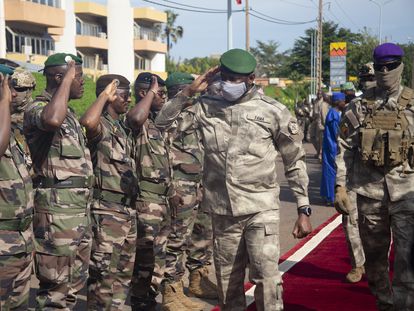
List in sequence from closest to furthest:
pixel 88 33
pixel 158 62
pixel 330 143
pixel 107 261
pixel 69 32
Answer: pixel 107 261, pixel 330 143, pixel 69 32, pixel 88 33, pixel 158 62

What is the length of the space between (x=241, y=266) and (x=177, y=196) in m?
1.22

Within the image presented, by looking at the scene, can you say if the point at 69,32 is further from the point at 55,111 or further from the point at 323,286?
the point at 55,111

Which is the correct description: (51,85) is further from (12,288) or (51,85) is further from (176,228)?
(176,228)

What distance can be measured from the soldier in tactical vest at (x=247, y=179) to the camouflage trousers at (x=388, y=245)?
0.85m

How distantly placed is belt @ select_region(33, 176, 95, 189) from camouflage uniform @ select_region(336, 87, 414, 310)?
2060mm

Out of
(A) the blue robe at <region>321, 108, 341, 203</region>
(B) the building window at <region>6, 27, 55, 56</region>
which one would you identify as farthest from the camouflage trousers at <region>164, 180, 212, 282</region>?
(B) the building window at <region>6, 27, 55, 56</region>

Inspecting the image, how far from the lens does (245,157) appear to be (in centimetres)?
474

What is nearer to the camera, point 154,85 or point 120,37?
point 154,85

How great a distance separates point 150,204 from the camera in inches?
218

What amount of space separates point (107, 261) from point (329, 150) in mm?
7398

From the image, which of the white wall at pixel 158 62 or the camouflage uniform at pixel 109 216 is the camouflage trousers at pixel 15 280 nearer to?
the camouflage uniform at pixel 109 216

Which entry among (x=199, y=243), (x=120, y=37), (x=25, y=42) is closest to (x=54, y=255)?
(x=199, y=243)

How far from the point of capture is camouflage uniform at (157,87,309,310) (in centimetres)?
468

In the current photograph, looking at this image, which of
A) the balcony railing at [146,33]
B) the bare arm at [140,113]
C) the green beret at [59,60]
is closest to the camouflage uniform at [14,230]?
the green beret at [59,60]
